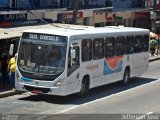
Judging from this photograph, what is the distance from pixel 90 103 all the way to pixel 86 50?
2310 millimetres

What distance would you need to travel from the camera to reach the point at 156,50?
145 feet

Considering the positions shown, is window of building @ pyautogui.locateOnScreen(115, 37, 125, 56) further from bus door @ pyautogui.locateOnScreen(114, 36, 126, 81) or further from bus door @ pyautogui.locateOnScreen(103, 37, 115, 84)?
bus door @ pyautogui.locateOnScreen(103, 37, 115, 84)

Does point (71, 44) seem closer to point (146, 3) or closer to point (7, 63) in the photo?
point (7, 63)

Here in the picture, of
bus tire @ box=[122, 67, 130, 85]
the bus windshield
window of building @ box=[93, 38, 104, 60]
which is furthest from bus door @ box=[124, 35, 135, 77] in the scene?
the bus windshield

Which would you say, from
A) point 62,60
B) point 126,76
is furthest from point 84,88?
point 126,76

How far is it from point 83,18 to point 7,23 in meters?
14.2

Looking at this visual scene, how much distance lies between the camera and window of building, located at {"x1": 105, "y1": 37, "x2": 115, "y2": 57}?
74.2ft

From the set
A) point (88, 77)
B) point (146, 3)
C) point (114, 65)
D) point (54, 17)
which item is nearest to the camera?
point (88, 77)

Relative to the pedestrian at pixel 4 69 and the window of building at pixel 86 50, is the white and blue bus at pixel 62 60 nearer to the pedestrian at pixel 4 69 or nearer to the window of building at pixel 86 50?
the window of building at pixel 86 50

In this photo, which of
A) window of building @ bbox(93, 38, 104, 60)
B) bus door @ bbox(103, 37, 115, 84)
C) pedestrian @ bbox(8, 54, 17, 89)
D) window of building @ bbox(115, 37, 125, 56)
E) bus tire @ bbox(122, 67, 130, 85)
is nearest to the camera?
pedestrian @ bbox(8, 54, 17, 89)

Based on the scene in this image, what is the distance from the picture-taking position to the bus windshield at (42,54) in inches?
757

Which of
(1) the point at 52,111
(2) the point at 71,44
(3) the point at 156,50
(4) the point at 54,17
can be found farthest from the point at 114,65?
(3) the point at 156,50

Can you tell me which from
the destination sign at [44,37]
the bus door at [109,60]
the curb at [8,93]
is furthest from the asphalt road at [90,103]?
the destination sign at [44,37]

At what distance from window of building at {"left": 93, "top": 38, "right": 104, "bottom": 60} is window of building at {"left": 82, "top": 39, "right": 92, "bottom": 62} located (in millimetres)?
406
